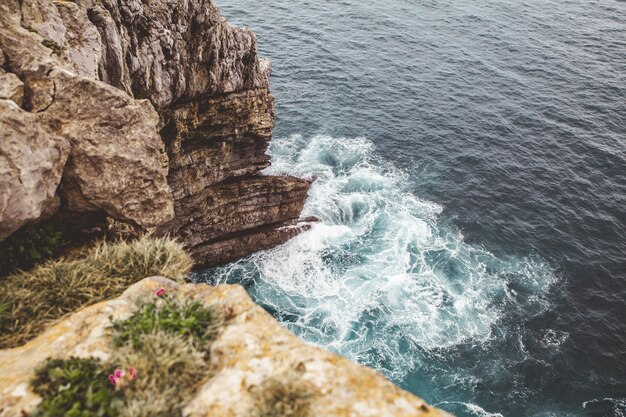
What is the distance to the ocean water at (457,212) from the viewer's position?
3230 centimetres

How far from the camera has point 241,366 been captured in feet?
25.4

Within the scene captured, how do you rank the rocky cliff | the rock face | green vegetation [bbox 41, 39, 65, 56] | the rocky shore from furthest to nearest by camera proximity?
green vegetation [bbox 41, 39, 65, 56] → the rocky cliff → the rocky shore → the rock face

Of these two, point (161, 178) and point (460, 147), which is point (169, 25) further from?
point (460, 147)

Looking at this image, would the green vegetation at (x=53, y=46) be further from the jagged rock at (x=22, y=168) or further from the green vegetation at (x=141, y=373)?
the green vegetation at (x=141, y=373)

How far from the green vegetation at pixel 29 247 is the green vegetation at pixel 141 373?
5.59 meters

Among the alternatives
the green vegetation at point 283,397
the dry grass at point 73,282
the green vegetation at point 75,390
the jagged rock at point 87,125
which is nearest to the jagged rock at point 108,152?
the jagged rock at point 87,125

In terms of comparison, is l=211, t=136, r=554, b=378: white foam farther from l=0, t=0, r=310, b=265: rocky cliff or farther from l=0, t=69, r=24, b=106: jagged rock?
l=0, t=69, r=24, b=106: jagged rock

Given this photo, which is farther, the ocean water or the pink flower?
the ocean water

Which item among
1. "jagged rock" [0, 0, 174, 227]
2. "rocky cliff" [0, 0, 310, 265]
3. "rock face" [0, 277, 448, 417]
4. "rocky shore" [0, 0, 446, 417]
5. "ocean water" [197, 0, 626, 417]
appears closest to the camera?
"rock face" [0, 277, 448, 417]

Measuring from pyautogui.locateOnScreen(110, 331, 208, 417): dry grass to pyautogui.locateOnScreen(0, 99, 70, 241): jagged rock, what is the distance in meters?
5.43

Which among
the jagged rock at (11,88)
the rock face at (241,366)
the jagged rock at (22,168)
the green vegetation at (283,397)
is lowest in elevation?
the rock face at (241,366)

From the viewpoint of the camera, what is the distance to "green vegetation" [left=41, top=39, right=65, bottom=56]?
46.6 feet

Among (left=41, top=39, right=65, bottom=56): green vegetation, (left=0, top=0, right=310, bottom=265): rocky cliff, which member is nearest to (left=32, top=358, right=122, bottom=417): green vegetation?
(left=0, top=0, right=310, bottom=265): rocky cliff

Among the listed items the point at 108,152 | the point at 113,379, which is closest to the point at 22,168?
the point at 108,152
